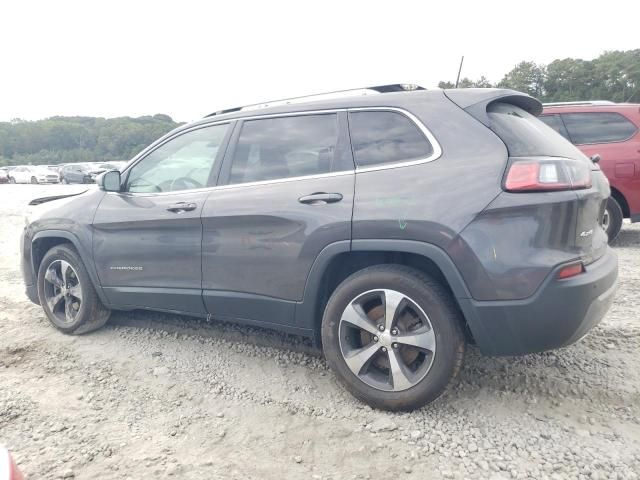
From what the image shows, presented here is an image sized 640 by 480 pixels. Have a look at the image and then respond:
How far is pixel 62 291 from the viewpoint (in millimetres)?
4141

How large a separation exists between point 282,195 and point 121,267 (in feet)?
5.11

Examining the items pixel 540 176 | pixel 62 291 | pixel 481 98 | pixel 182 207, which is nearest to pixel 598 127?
pixel 481 98

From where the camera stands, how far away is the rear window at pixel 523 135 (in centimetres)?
258

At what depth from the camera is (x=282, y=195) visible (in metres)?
3.04

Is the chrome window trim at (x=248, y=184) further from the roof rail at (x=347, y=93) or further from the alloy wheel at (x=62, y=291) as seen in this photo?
the alloy wheel at (x=62, y=291)

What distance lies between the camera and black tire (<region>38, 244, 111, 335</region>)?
13.2ft

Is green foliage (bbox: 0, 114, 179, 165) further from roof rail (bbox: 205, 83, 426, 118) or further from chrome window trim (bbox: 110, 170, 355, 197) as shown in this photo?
roof rail (bbox: 205, 83, 426, 118)

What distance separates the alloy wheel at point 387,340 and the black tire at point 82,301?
2.28 m

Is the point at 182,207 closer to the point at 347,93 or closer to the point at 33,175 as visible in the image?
the point at 347,93

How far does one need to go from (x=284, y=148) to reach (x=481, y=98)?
122 centimetres

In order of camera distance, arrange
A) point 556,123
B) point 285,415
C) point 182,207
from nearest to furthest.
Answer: point 285,415 < point 182,207 < point 556,123

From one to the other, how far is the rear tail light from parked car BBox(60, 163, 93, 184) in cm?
3371

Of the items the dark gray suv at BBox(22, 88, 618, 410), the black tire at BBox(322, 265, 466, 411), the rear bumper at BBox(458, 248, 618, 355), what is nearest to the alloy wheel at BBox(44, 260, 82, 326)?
the dark gray suv at BBox(22, 88, 618, 410)

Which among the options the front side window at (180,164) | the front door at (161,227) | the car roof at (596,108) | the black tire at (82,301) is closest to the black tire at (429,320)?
the front door at (161,227)
